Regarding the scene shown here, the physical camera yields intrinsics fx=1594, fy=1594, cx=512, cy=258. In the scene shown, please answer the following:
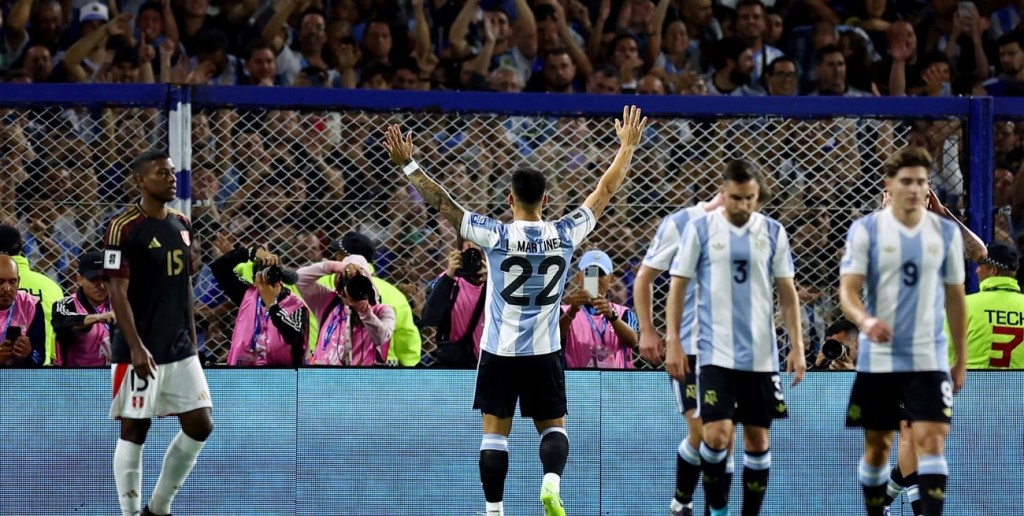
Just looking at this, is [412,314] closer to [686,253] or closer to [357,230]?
[357,230]

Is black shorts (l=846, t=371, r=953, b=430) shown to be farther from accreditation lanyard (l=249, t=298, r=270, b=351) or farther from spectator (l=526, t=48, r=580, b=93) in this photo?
spectator (l=526, t=48, r=580, b=93)

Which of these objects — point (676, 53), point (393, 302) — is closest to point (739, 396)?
point (393, 302)

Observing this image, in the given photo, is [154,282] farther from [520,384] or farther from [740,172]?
[740,172]

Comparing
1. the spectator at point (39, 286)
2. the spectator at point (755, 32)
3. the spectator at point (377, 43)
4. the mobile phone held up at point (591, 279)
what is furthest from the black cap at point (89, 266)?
the spectator at point (755, 32)

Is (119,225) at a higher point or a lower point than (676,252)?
higher

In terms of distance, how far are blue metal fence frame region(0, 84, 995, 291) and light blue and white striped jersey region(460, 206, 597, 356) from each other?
5.87 ft

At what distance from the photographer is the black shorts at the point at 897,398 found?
23.6 feet

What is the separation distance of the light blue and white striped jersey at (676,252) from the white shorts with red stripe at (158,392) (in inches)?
90.5

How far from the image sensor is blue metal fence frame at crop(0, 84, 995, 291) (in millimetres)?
9633

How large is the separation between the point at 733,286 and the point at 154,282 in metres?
2.79

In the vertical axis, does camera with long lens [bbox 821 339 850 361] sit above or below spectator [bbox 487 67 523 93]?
below

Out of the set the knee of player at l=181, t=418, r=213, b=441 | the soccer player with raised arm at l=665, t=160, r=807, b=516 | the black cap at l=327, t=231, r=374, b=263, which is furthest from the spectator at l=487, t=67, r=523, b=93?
the knee of player at l=181, t=418, r=213, b=441

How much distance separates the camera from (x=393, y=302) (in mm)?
9820

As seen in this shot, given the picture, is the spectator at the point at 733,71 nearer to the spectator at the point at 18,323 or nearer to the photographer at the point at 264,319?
the photographer at the point at 264,319
